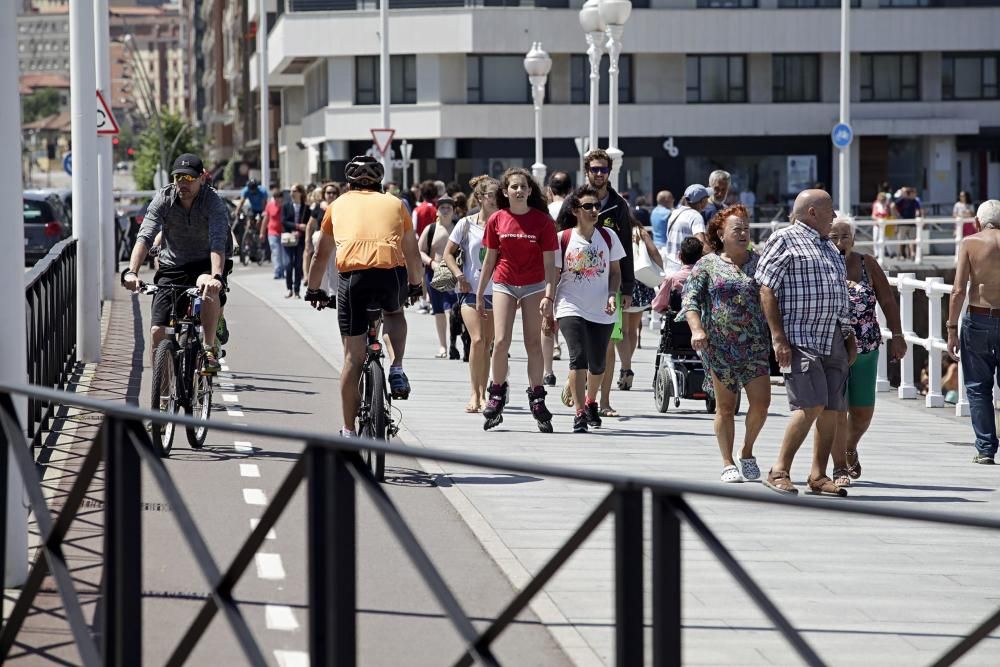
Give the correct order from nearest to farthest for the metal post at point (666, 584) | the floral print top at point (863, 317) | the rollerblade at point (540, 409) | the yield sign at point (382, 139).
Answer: the metal post at point (666, 584) < the floral print top at point (863, 317) < the rollerblade at point (540, 409) < the yield sign at point (382, 139)

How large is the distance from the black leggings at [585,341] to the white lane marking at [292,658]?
8364mm

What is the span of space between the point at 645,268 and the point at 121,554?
11289 millimetres

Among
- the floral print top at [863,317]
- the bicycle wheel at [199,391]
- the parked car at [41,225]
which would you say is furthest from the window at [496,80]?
the floral print top at [863,317]

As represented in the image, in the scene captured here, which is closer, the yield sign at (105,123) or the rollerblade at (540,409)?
the rollerblade at (540,409)

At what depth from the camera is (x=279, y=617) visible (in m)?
4.18

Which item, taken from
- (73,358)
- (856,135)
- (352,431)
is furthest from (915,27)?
(352,431)

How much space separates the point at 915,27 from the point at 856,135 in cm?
445

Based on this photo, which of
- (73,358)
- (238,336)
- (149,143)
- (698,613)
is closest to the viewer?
(698,613)

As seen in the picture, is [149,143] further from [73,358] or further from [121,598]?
[121,598]

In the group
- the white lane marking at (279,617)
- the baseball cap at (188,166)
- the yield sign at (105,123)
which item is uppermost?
the yield sign at (105,123)

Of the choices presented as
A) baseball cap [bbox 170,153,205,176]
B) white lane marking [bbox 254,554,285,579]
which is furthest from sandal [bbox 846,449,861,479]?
white lane marking [bbox 254,554,285,579]

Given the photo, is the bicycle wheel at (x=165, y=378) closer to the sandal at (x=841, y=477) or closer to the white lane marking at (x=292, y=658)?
the sandal at (x=841, y=477)

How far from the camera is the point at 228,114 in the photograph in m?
111

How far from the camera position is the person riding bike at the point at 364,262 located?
10172mm
